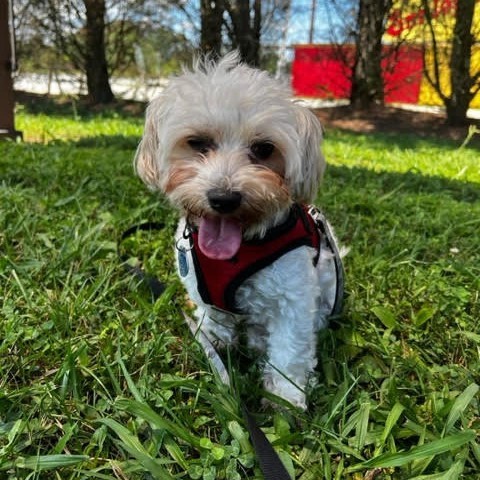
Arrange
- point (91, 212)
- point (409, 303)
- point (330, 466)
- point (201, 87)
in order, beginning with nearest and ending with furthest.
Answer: point (330, 466)
point (201, 87)
point (409, 303)
point (91, 212)

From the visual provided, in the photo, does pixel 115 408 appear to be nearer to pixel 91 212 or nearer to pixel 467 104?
pixel 91 212

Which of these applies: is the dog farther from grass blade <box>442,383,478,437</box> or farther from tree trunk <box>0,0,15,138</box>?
tree trunk <box>0,0,15,138</box>

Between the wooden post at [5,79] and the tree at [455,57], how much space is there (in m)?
9.64

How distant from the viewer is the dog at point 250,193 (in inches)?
86.1

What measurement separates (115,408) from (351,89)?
46.0ft

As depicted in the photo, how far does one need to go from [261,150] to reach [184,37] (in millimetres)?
12477

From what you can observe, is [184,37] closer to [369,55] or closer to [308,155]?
[369,55]

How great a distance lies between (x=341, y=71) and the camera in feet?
49.8

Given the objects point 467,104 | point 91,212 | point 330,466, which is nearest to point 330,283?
point 330,466

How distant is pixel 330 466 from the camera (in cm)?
188

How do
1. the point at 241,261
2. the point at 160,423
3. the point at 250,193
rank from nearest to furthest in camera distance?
the point at 160,423 < the point at 250,193 < the point at 241,261

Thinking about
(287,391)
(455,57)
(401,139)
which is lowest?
(287,391)

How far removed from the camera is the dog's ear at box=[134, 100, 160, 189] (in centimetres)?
243

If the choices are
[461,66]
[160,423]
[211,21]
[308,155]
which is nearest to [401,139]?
[461,66]
